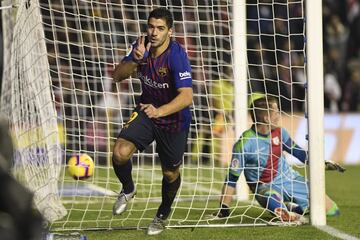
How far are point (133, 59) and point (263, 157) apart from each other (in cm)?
212

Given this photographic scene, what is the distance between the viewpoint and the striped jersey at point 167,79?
7.83m

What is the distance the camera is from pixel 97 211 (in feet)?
33.1

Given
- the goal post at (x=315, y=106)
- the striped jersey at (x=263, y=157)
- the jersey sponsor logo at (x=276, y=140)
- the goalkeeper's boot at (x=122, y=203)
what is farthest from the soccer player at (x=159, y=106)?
the jersey sponsor logo at (x=276, y=140)

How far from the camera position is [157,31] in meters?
7.74

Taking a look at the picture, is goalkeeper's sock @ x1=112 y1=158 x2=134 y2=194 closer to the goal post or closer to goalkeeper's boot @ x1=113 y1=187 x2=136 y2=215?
goalkeeper's boot @ x1=113 y1=187 x2=136 y2=215

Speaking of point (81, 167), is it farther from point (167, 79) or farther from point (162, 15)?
point (162, 15)

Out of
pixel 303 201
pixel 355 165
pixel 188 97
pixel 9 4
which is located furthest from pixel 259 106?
pixel 355 165

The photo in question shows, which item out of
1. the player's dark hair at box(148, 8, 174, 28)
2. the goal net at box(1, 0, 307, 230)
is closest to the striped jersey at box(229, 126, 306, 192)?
the goal net at box(1, 0, 307, 230)

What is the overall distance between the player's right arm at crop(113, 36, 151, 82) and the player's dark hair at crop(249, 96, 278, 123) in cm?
171

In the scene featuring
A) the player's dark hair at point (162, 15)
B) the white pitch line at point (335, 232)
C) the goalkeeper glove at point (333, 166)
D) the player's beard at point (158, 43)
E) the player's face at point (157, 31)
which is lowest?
the white pitch line at point (335, 232)

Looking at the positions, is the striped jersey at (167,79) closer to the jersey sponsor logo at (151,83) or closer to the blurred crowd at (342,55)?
the jersey sponsor logo at (151,83)

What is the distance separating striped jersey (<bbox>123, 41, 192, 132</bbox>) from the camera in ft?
25.7

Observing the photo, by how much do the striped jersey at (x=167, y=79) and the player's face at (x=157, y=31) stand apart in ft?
0.56

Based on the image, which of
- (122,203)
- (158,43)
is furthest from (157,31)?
(122,203)
